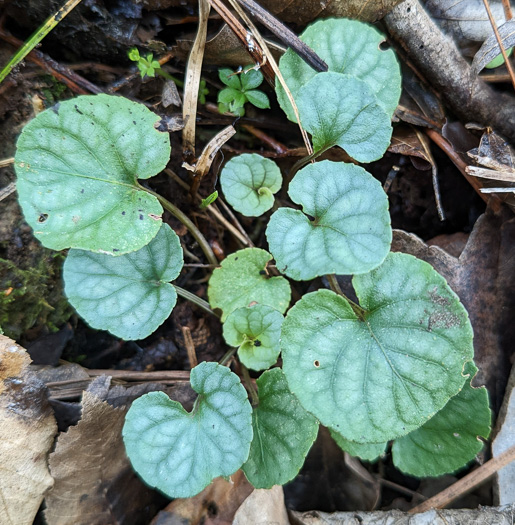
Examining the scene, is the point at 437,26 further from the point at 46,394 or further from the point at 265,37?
the point at 46,394

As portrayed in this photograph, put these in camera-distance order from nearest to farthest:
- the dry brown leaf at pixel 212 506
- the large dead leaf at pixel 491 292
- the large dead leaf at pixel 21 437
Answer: the large dead leaf at pixel 21 437, the dry brown leaf at pixel 212 506, the large dead leaf at pixel 491 292

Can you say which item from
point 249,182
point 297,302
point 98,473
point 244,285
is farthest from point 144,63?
point 98,473

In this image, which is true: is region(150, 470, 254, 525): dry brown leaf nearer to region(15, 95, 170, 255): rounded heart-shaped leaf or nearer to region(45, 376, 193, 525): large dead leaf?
region(45, 376, 193, 525): large dead leaf

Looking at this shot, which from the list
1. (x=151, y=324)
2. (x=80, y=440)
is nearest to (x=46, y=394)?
(x=80, y=440)

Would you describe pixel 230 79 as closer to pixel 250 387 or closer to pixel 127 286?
pixel 127 286

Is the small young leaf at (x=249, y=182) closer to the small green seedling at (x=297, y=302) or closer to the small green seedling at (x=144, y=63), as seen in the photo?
the small green seedling at (x=297, y=302)

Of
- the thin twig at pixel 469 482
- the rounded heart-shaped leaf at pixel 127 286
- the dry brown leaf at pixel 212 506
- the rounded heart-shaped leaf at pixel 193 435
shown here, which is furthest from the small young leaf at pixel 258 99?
the thin twig at pixel 469 482

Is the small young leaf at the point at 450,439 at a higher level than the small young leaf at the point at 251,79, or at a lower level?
lower
